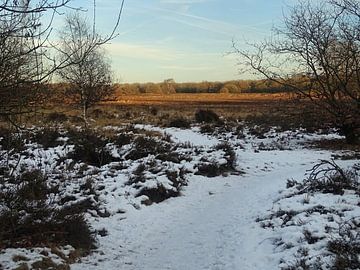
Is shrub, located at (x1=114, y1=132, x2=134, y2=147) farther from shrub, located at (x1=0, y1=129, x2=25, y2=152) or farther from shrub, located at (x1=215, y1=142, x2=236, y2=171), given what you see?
shrub, located at (x1=0, y1=129, x2=25, y2=152)

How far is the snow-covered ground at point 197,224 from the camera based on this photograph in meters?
6.31

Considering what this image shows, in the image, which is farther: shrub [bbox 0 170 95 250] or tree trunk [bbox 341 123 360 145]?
tree trunk [bbox 341 123 360 145]

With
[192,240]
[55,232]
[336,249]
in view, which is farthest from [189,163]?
[336,249]

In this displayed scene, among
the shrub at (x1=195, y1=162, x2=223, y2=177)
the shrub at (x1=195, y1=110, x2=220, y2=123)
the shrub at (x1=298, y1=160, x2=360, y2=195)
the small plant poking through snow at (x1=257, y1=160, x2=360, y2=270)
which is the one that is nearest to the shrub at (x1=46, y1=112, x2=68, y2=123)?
the shrub at (x1=195, y1=110, x2=220, y2=123)

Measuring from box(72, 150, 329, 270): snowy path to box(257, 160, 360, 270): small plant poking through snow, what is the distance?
30 cm

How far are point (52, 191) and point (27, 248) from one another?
300 centimetres

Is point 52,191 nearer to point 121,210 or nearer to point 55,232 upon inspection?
point 121,210

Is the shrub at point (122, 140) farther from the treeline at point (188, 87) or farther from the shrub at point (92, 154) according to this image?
the treeline at point (188, 87)

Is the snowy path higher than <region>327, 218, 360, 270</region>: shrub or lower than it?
lower

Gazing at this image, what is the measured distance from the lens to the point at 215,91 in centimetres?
9194

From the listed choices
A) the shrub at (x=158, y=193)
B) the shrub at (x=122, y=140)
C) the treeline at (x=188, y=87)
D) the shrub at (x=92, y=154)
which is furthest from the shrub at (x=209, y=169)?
Result: the treeline at (x=188, y=87)

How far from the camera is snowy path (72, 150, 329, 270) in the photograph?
6.32 m

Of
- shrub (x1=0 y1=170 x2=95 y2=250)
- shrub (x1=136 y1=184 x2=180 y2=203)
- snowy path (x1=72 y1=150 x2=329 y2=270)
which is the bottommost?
snowy path (x1=72 y1=150 x2=329 y2=270)

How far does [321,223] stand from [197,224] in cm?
243
